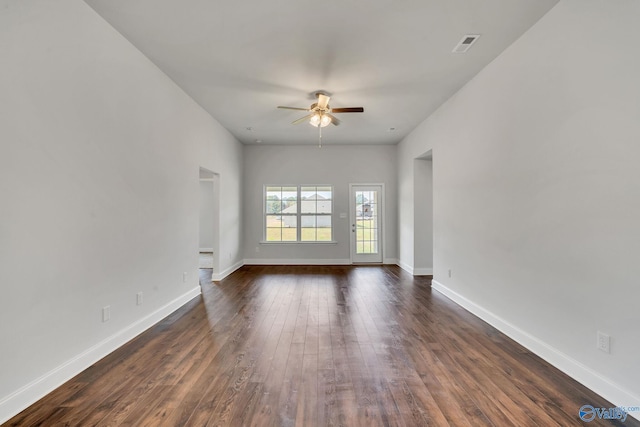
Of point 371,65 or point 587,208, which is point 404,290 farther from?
point 371,65

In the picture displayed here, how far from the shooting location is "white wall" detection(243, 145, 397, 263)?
7.18 m

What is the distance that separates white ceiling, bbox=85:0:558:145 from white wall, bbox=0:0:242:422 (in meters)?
0.47

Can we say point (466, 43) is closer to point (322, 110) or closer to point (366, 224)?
point (322, 110)

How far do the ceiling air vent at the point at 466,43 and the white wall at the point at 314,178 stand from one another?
165 inches

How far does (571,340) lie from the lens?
227cm

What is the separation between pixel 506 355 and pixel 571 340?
1.66ft

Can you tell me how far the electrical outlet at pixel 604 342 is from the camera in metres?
1.98

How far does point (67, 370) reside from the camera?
216 cm

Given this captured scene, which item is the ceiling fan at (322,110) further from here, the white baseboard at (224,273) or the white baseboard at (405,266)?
the white baseboard at (405,266)

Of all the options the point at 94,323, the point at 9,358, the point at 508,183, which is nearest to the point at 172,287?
the point at 94,323

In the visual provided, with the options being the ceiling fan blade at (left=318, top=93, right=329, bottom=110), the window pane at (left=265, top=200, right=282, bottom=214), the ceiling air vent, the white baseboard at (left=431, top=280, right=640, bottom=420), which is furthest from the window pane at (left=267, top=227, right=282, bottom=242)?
the ceiling air vent
